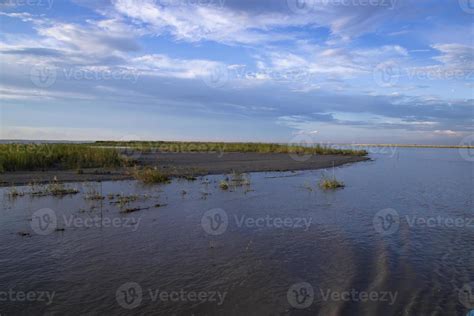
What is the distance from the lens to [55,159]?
20688 mm

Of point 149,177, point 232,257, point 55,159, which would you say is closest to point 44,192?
point 149,177

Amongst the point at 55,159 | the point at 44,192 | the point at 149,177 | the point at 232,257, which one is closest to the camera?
the point at 232,257

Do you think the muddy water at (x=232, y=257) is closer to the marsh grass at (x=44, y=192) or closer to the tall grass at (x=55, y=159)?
the marsh grass at (x=44, y=192)

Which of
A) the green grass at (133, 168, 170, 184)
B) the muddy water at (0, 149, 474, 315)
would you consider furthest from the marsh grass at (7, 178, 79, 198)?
the green grass at (133, 168, 170, 184)

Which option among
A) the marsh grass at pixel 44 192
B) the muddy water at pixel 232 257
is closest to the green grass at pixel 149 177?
the marsh grass at pixel 44 192

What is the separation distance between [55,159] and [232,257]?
17.3 meters

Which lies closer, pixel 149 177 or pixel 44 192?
pixel 44 192

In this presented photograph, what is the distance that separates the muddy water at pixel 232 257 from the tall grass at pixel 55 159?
7.25 m

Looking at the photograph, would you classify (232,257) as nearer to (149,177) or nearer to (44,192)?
(44,192)

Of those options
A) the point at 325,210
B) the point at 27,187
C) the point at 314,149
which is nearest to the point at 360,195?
the point at 325,210

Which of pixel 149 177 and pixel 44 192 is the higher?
pixel 149 177

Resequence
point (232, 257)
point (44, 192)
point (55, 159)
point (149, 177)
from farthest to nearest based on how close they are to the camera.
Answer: point (55, 159), point (149, 177), point (44, 192), point (232, 257)

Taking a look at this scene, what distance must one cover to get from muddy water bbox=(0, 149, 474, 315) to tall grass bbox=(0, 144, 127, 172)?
7247 mm

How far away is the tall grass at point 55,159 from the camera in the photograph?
733 inches
